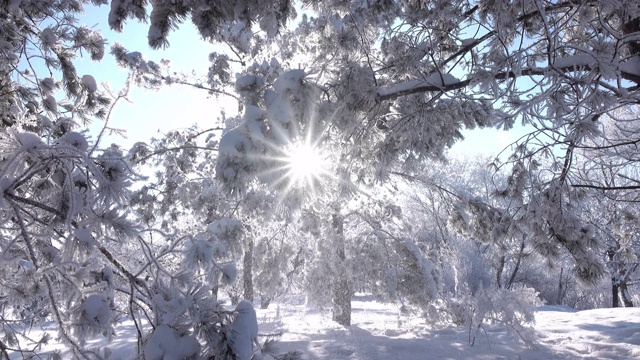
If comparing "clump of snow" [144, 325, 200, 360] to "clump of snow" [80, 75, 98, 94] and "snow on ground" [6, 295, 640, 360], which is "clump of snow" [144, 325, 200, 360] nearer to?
"clump of snow" [80, 75, 98, 94]

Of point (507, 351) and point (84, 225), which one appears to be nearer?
point (84, 225)

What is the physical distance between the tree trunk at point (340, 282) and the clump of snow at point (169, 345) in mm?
7733

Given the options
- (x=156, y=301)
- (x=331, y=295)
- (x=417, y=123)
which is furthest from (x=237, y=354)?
(x=331, y=295)

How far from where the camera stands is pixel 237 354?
1.42 m

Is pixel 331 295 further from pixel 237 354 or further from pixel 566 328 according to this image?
pixel 237 354

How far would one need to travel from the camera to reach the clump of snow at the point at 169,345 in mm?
1341

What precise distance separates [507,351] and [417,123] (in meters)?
4.03

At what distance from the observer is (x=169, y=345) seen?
1376 millimetres

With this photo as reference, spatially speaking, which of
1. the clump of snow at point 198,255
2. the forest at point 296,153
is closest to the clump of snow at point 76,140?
the forest at point 296,153

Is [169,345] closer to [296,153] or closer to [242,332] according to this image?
[242,332]

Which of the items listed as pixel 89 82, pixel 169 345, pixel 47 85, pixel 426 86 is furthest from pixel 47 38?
pixel 426 86

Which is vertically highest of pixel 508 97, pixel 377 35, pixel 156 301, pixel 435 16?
→ pixel 377 35

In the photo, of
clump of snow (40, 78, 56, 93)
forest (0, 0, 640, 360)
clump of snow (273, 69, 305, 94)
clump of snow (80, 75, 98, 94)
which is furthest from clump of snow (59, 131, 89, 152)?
clump of snow (40, 78, 56, 93)

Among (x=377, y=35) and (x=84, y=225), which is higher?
(x=377, y=35)
